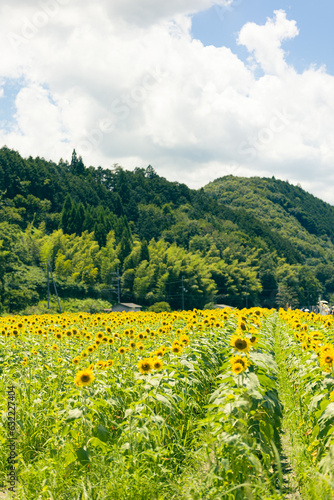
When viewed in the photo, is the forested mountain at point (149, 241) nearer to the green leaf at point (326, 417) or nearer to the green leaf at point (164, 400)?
the green leaf at point (164, 400)

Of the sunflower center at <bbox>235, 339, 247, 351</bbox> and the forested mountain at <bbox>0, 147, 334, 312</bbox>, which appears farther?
the forested mountain at <bbox>0, 147, 334, 312</bbox>

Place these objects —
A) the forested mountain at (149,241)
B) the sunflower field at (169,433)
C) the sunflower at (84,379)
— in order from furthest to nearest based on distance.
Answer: the forested mountain at (149,241), the sunflower at (84,379), the sunflower field at (169,433)

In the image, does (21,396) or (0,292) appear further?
(0,292)

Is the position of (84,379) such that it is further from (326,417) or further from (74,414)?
(326,417)

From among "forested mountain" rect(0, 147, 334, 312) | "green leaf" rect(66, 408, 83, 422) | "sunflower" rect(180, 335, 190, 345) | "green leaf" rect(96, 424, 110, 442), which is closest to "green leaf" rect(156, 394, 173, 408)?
"green leaf" rect(96, 424, 110, 442)

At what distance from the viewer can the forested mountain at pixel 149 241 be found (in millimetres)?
68812

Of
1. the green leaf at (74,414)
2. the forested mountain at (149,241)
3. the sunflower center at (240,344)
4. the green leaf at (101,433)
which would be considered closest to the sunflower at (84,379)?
the green leaf at (74,414)

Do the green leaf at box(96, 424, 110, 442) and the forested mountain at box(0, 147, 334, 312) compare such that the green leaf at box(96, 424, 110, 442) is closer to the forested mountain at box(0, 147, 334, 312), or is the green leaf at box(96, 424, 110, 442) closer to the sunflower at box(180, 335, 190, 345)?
the sunflower at box(180, 335, 190, 345)

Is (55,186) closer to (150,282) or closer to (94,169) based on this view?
(94,169)

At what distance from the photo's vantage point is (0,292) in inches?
2012

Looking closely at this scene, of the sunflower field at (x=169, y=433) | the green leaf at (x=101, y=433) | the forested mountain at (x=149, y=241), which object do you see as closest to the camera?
the sunflower field at (x=169, y=433)

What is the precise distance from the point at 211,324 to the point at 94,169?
12165cm

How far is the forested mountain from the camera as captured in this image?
68812 mm

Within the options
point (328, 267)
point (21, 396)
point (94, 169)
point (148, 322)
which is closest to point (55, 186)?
point (94, 169)
